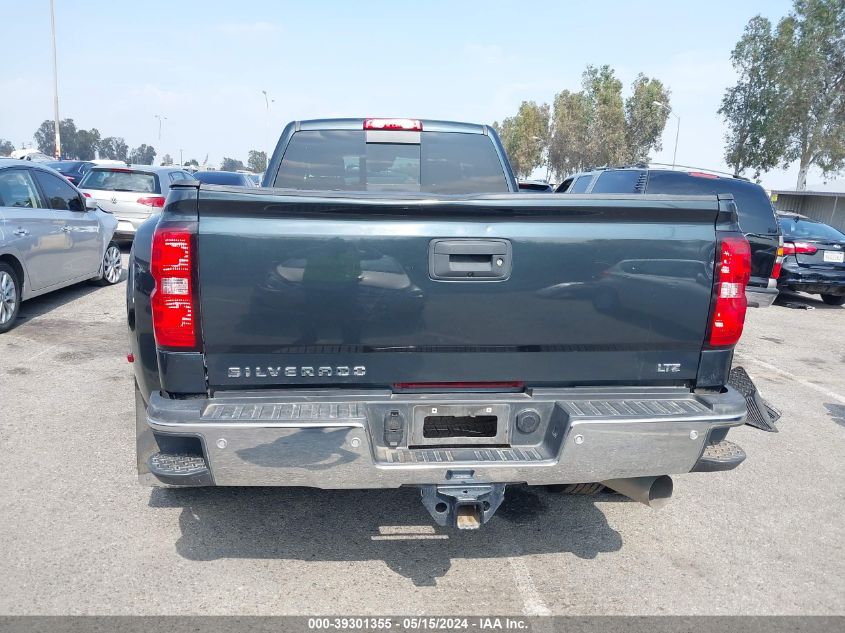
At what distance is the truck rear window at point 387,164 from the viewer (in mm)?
4637

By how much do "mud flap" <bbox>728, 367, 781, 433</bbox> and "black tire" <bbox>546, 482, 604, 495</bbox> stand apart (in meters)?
0.91

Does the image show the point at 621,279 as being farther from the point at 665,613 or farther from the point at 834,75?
the point at 834,75

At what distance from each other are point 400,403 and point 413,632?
3.16ft

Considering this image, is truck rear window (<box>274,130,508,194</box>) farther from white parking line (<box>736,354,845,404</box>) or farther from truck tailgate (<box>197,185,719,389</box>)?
white parking line (<box>736,354,845,404</box>)

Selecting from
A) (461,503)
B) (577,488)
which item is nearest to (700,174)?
(577,488)

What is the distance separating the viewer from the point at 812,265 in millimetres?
12242

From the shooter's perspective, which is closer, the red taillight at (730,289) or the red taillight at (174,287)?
the red taillight at (174,287)

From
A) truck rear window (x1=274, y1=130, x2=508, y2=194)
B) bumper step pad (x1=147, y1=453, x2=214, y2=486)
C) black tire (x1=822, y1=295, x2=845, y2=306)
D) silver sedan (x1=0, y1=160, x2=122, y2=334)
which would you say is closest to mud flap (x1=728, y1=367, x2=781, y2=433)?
truck rear window (x1=274, y1=130, x2=508, y2=194)

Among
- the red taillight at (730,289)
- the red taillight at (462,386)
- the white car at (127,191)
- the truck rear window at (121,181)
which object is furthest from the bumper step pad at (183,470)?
the truck rear window at (121,181)

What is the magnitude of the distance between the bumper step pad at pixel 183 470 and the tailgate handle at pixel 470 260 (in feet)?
4.01

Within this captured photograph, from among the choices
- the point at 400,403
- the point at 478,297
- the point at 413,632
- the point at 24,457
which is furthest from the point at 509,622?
the point at 24,457

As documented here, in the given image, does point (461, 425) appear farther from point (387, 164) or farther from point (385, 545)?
point (387, 164)

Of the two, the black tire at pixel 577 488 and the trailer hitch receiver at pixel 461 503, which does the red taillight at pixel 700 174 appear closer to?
the black tire at pixel 577 488

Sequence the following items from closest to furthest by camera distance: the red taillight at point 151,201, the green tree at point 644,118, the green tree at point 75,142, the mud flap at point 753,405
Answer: the mud flap at point 753,405
the red taillight at point 151,201
the green tree at point 644,118
the green tree at point 75,142
